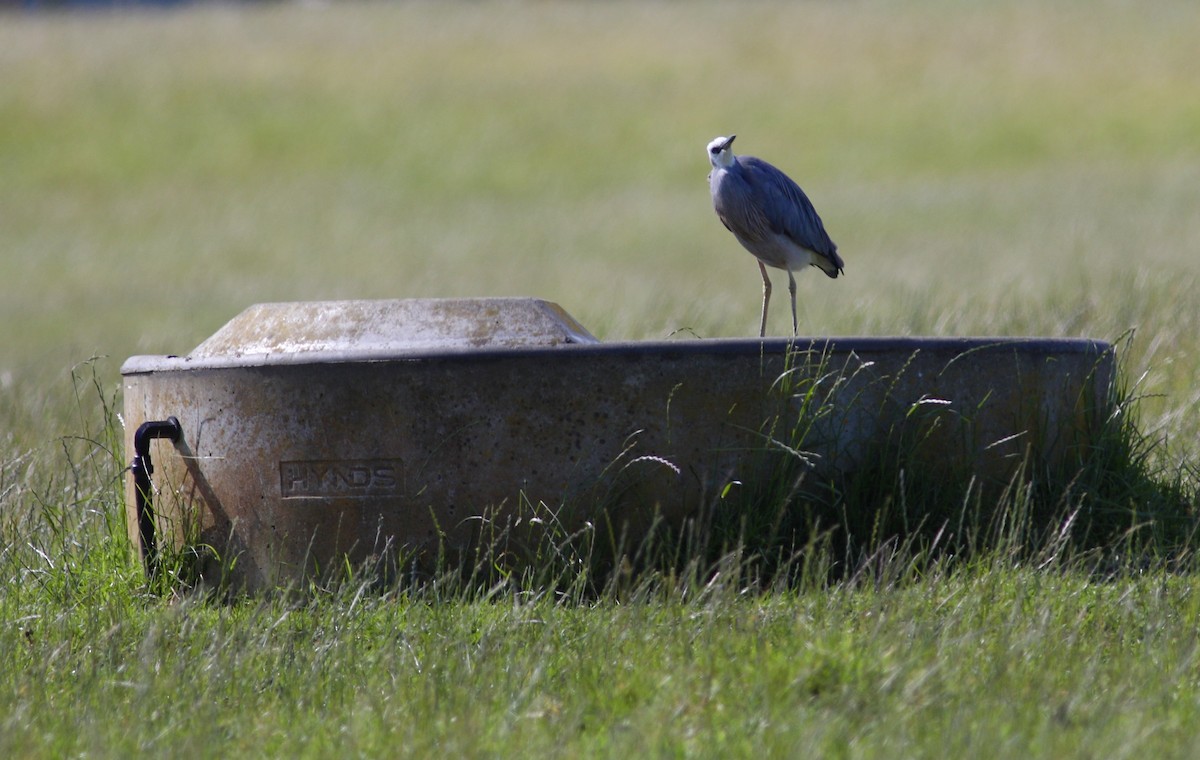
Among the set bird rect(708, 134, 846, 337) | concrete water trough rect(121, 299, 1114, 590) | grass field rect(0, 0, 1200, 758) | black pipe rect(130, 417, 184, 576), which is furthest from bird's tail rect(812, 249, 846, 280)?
black pipe rect(130, 417, 184, 576)

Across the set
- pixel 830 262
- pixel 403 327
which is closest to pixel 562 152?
pixel 830 262

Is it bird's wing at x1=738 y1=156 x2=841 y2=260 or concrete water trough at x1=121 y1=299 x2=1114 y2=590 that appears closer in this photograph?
concrete water trough at x1=121 y1=299 x2=1114 y2=590

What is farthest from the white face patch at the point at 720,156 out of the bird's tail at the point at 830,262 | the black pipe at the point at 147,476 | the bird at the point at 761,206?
the black pipe at the point at 147,476

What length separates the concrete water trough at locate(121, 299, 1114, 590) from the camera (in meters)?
5.37

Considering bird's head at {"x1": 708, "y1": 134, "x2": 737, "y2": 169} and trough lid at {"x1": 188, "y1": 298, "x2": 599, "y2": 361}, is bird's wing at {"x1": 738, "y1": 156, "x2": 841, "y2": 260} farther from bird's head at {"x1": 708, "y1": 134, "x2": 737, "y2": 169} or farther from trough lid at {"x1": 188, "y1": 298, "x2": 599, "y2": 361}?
trough lid at {"x1": 188, "y1": 298, "x2": 599, "y2": 361}

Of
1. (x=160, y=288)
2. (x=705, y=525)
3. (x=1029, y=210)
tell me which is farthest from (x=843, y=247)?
(x=705, y=525)

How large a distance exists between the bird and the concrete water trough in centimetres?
109

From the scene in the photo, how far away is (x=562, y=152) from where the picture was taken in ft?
105

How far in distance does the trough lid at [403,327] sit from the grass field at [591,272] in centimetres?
94

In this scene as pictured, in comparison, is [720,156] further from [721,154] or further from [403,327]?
[403,327]

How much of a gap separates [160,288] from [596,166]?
38.0 feet

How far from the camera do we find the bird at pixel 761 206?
6.61 m

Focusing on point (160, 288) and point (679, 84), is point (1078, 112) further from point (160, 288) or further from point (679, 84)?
point (160, 288)

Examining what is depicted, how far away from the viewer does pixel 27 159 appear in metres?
A: 31.1
